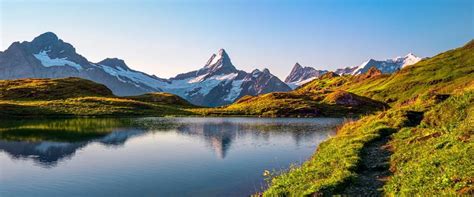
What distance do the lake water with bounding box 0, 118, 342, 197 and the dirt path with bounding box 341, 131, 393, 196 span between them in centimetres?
982

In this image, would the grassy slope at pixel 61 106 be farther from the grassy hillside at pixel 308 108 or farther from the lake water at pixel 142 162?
the lake water at pixel 142 162

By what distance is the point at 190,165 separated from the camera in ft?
160

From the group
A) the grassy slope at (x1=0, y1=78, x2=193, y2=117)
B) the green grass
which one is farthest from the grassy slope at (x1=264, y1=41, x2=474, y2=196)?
the grassy slope at (x1=0, y1=78, x2=193, y2=117)

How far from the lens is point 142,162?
51.6 meters

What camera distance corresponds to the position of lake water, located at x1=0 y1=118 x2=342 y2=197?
3668cm

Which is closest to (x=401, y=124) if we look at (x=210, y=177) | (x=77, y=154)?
(x=210, y=177)

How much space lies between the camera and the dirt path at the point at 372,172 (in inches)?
1051

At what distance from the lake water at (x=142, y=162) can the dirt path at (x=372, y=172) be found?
982cm

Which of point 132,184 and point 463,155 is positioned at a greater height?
point 463,155

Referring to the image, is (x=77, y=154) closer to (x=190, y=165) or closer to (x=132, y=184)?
(x=190, y=165)

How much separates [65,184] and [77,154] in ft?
66.8

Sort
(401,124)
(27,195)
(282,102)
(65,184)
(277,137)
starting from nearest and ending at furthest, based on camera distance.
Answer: (27,195) < (65,184) < (401,124) < (277,137) < (282,102)

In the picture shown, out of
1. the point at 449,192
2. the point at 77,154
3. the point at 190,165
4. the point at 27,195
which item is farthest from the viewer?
the point at 77,154

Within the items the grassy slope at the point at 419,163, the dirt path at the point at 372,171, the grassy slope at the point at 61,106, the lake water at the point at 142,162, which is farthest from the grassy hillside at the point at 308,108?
the dirt path at the point at 372,171
